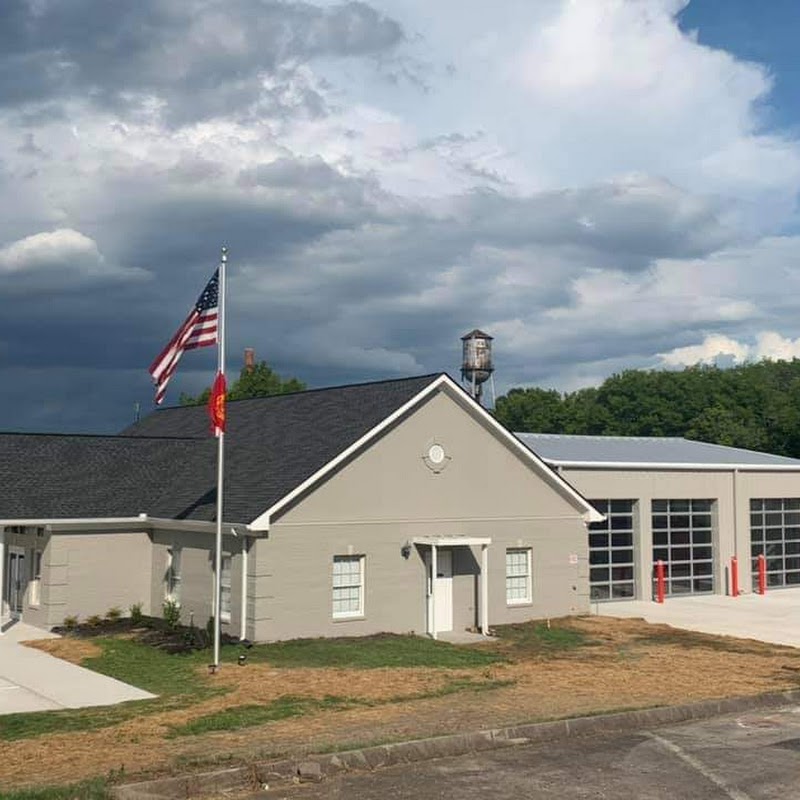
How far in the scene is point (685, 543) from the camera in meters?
37.4

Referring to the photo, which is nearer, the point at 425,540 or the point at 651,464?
the point at 425,540

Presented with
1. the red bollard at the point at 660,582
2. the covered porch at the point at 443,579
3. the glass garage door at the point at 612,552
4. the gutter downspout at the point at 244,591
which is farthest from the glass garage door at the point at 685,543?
the gutter downspout at the point at 244,591

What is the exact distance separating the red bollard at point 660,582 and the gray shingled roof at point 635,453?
3.45 metres

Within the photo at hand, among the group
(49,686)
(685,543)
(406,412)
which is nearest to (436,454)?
(406,412)

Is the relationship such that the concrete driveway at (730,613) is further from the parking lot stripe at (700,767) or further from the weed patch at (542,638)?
the parking lot stripe at (700,767)

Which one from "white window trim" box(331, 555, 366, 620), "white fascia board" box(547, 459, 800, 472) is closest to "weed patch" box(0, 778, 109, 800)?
"white window trim" box(331, 555, 366, 620)

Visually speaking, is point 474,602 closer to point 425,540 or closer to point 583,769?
point 425,540

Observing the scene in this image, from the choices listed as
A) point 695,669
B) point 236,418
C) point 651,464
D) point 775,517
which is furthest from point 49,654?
point 775,517

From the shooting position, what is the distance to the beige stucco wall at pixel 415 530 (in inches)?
982

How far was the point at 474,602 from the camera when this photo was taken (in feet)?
91.4

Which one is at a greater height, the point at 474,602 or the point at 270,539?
the point at 270,539

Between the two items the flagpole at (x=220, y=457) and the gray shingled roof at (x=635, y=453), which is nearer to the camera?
the flagpole at (x=220, y=457)

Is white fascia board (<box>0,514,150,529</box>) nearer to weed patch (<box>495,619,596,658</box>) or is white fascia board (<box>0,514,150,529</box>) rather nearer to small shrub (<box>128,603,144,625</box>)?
small shrub (<box>128,603,144,625</box>)

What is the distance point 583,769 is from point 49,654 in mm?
14108
